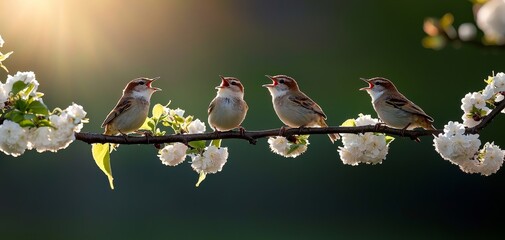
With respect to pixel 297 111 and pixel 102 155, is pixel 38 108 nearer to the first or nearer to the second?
pixel 102 155

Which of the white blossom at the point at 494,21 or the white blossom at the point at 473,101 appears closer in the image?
the white blossom at the point at 494,21

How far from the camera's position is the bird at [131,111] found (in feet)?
6.02

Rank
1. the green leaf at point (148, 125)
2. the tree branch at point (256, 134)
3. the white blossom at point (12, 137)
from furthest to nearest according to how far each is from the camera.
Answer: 1. the green leaf at point (148, 125)
2. the tree branch at point (256, 134)
3. the white blossom at point (12, 137)

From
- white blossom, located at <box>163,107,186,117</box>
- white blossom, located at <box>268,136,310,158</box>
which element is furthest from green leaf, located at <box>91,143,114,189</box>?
white blossom, located at <box>268,136,310,158</box>

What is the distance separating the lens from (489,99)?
5.62 ft

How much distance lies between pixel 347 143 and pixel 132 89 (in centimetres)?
90

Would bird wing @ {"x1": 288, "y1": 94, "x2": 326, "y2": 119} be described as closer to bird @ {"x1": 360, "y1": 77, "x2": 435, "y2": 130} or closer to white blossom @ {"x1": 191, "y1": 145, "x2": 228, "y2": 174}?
bird @ {"x1": 360, "y1": 77, "x2": 435, "y2": 130}

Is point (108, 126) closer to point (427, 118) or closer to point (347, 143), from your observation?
point (347, 143)

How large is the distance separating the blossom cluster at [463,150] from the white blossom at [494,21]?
32.6 inches

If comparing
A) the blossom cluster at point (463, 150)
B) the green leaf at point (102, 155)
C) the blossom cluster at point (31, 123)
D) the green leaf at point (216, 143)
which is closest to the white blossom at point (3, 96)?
the blossom cluster at point (31, 123)

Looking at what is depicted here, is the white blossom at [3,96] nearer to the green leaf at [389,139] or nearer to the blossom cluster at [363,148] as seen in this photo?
the blossom cluster at [363,148]

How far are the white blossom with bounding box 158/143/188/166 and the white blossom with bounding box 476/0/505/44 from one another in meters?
1.13

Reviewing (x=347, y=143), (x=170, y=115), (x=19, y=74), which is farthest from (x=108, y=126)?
(x=347, y=143)

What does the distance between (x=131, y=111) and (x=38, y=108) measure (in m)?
0.50
